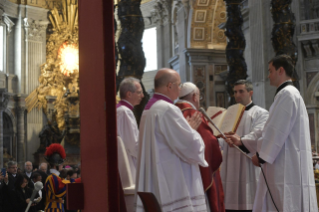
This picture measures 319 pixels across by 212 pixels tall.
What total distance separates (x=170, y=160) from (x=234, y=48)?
14.8 feet

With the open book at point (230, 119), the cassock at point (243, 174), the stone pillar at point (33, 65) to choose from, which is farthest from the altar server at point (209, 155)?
the stone pillar at point (33, 65)

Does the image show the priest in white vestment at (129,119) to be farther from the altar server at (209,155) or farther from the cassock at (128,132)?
the altar server at (209,155)

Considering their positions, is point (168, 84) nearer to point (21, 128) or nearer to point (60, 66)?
point (21, 128)

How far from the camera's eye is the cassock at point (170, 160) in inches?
148

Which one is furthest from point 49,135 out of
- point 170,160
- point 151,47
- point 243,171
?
point 170,160

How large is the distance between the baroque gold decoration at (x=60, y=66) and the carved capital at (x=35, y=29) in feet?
1.89

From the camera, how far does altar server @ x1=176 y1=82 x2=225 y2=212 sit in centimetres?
450

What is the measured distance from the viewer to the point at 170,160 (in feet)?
12.6

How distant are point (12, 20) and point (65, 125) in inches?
262

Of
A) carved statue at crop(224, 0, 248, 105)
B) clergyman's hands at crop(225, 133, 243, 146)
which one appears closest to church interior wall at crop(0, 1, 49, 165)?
carved statue at crop(224, 0, 248, 105)

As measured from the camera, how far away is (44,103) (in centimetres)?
2344

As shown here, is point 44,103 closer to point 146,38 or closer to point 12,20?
point 12,20

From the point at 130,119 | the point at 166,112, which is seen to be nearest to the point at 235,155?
the point at 130,119

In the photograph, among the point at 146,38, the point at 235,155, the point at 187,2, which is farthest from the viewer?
the point at 146,38
